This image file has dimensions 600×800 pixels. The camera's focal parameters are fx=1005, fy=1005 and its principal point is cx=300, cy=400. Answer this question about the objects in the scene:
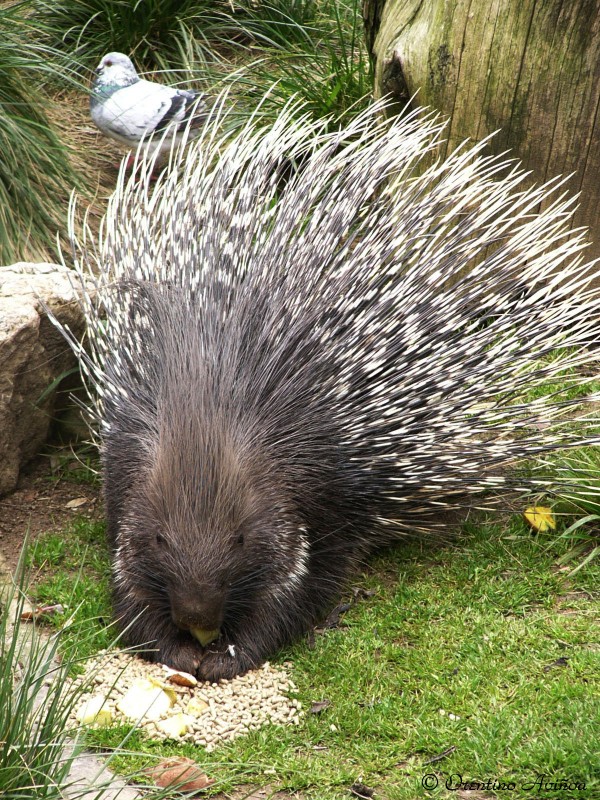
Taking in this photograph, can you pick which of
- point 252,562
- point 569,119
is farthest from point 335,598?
point 569,119

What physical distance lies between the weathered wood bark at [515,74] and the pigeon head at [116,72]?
1.53m

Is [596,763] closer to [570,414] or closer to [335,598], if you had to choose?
[335,598]

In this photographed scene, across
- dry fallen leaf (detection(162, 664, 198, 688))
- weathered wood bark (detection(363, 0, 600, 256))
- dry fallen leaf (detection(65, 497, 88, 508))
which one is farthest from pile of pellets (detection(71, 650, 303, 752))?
weathered wood bark (detection(363, 0, 600, 256))

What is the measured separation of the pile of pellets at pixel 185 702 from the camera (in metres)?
2.87

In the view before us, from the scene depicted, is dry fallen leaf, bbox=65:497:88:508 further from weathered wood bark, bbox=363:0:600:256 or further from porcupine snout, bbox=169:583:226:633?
weathered wood bark, bbox=363:0:600:256

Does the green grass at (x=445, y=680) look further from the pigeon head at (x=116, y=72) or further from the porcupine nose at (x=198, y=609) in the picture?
the pigeon head at (x=116, y=72)

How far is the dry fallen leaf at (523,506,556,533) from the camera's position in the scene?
353 cm

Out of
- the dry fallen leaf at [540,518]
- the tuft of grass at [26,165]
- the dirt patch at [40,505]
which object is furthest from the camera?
the tuft of grass at [26,165]

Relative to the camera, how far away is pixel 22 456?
3.99 meters

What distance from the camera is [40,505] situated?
3961 mm

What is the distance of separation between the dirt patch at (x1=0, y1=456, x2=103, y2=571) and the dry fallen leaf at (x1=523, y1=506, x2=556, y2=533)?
64.3 inches

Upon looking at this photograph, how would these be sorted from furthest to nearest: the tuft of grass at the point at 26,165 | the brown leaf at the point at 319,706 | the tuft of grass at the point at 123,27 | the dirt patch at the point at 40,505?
the tuft of grass at the point at 123,27 → the tuft of grass at the point at 26,165 → the dirt patch at the point at 40,505 → the brown leaf at the point at 319,706

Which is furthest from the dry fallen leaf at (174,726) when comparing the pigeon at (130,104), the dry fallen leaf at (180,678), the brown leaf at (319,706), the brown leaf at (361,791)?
the pigeon at (130,104)

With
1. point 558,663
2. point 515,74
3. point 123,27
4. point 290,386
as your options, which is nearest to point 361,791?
point 558,663
